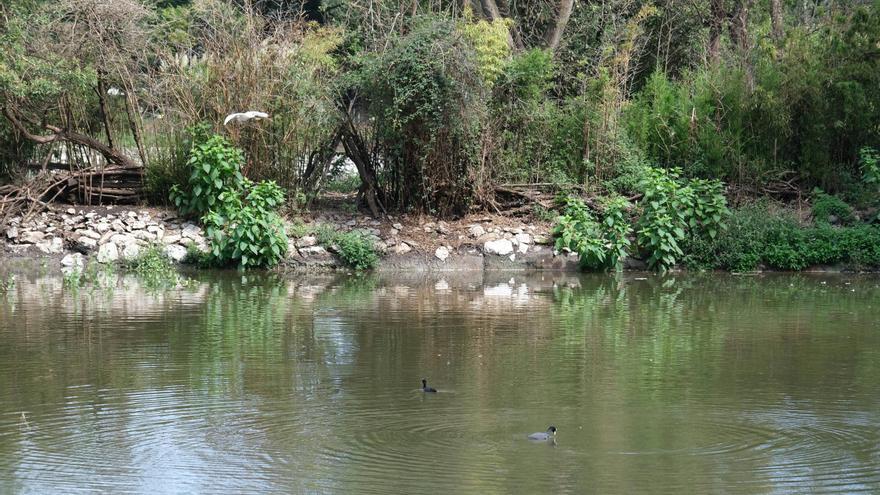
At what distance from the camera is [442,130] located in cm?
1755

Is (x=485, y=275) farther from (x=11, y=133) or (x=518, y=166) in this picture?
(x=11, y=133)

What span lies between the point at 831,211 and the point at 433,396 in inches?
470

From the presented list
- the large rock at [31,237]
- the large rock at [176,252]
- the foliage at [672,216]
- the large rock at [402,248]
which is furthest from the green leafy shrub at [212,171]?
the foliage at [672,216]

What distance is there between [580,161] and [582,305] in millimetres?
5980

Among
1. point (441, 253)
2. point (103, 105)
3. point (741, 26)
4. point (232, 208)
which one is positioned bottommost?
point (441, 253)

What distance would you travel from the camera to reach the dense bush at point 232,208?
16.5m

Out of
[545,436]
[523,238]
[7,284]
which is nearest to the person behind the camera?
[545,436]

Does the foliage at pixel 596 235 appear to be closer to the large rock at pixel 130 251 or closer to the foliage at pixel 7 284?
the large rock at pixel 130 251

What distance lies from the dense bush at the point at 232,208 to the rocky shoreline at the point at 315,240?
41cm

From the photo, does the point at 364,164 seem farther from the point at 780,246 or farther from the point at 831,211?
the point at 831,211

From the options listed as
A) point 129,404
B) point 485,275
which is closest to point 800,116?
point 485,275

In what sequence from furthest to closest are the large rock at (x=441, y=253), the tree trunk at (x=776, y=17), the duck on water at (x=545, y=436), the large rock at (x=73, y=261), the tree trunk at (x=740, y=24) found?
the tree trunk at (x=740, y=24) → the tree trunk at (x=776, y=17) → the large rock at (x=441, y=253) → the large rock at (x=73, y=261) → the duck on water at (x=545, y=436)

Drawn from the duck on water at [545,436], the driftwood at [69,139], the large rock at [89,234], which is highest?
the driftwood at [69,139]

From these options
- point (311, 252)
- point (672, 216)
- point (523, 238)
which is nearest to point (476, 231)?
point (523, 238)
